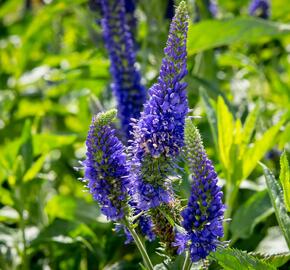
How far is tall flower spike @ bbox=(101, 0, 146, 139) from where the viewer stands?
7.84ft

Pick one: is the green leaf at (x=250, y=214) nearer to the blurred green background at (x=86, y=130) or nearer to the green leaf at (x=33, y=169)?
the blurred green background at (x=86, y=130)

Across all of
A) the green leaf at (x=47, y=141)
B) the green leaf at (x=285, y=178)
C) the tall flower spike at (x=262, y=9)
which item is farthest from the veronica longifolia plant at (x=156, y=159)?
the tall flower spike at (x=262, y=9)

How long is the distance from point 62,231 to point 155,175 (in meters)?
1.25

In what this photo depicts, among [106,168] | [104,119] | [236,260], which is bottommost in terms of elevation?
[236,260]

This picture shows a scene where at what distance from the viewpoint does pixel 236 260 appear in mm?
1522

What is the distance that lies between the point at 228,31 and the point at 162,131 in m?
1.55

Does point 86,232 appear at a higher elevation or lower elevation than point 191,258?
lower

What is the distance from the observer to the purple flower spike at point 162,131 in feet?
4.79

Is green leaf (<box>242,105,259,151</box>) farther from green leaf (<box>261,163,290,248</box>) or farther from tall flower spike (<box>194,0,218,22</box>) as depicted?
tall flower spike (<box>194,0,218,22</box>)

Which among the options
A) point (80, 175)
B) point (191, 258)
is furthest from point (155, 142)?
point (80, 175)

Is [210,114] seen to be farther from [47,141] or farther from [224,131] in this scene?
[47,141]

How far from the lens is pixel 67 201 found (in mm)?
2957

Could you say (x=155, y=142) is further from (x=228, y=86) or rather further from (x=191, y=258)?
(x=228, y=86)

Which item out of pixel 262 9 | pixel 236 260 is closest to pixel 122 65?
pixel 236 260
